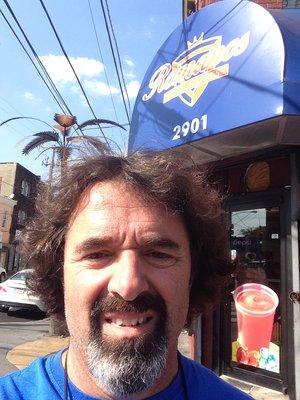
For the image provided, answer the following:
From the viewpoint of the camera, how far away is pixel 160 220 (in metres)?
1.57

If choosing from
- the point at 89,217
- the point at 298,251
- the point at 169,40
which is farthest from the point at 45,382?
the point at 169,40

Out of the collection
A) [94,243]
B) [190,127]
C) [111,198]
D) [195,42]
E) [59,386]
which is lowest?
[59,386]

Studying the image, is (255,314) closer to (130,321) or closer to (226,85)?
(226,85)

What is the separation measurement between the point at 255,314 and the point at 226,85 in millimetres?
2422

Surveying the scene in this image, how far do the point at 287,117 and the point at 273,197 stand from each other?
4.37 ft

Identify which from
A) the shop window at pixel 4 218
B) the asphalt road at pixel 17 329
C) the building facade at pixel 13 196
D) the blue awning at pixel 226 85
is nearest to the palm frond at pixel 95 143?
A: the blue awning at pixel 226 85

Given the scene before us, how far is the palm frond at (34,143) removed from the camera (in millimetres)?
11195

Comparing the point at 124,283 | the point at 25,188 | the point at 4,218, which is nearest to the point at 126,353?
the point at 124,283

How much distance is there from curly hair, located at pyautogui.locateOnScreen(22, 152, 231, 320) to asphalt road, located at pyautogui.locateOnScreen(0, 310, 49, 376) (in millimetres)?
4515

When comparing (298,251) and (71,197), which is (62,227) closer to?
(71,197)

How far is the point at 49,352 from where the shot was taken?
7094mm

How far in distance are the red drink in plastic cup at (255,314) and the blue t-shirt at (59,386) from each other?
3047mm

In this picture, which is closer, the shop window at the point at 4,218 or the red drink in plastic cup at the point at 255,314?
the red drink in plastic cup at the point at 255,314

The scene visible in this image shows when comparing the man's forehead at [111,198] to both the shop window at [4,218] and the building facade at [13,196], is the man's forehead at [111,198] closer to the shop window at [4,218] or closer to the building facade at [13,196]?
the building facade at [13,196]
